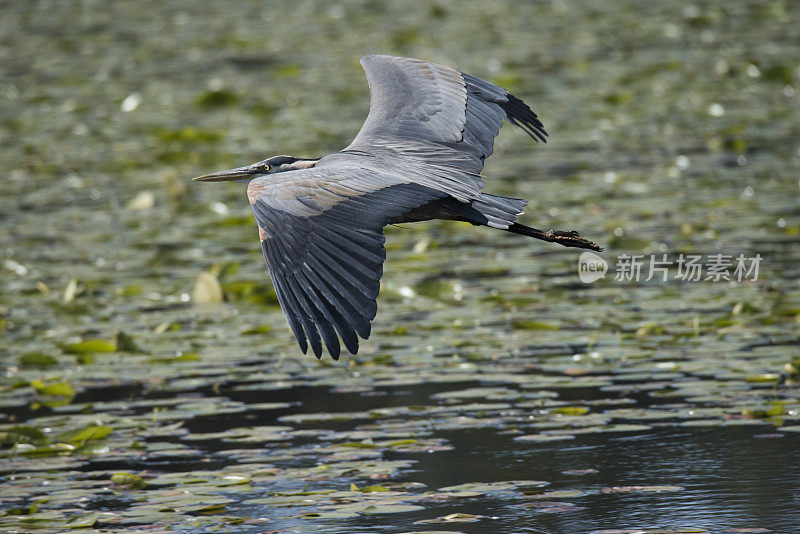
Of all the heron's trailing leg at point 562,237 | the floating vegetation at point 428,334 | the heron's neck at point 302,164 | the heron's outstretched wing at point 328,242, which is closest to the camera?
the heron's outstretched wing at point 328,242

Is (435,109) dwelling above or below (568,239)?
above

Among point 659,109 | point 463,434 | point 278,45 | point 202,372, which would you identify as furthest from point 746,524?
point 278,45

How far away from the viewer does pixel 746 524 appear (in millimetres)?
4141

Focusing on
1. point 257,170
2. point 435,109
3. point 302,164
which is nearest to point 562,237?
point 435,109

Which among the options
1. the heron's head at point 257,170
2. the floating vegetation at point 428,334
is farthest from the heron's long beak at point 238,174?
the floating vegetation at point 428,334

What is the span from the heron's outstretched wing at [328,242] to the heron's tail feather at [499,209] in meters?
0.17

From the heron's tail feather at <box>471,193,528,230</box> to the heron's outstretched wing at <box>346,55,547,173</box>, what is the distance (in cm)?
62

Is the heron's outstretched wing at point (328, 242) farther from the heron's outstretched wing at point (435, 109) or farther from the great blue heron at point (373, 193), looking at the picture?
the heron's outstretched wing at point (435, 109)

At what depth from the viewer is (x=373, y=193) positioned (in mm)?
4430

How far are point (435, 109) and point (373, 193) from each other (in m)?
1.36

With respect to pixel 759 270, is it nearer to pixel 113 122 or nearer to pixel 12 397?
pixel 12 397

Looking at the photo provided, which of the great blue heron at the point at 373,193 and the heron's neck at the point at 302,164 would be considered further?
the heron's neck at the point at 302,164

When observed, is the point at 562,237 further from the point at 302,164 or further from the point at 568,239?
the point at 302,164

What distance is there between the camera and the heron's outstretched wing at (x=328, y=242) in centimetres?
384
